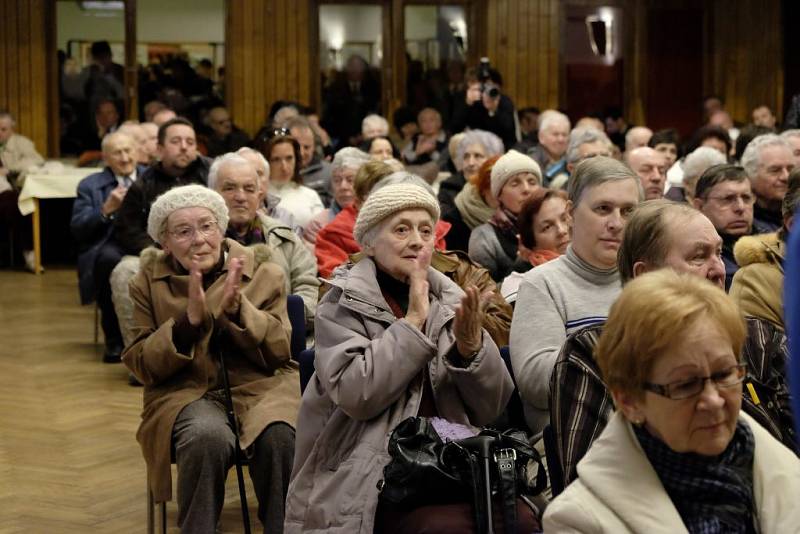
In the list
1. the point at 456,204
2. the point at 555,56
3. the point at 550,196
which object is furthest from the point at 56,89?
the point at 550,196

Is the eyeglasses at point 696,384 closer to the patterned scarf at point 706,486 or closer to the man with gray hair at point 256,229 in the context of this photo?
the patterned scarf at point 706,486

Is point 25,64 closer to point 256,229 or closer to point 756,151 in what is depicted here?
point 256,229

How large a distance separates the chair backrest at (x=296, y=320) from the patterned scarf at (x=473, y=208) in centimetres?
205

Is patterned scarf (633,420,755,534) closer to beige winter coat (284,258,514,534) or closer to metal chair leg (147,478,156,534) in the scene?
beige winter coat (284,258,514,534)

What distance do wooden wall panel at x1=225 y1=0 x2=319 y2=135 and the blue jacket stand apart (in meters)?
6.36

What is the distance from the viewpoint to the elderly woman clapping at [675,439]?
7.20 ft

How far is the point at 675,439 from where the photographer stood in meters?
2.23

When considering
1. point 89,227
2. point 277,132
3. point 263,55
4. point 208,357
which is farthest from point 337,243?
point 263,55

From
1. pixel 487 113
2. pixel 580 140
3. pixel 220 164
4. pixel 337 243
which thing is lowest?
pixel 337 243

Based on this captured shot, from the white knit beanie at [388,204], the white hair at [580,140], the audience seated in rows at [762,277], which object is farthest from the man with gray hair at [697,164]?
the white knit beanie at [388,204]

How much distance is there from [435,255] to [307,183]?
420cm

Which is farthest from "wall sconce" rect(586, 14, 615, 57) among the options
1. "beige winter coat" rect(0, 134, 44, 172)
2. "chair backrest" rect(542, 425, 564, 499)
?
"chair backrest" rect(542, 425, 564, 499)

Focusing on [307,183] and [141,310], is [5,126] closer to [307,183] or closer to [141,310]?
[307,183]

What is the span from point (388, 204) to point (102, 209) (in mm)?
4364
